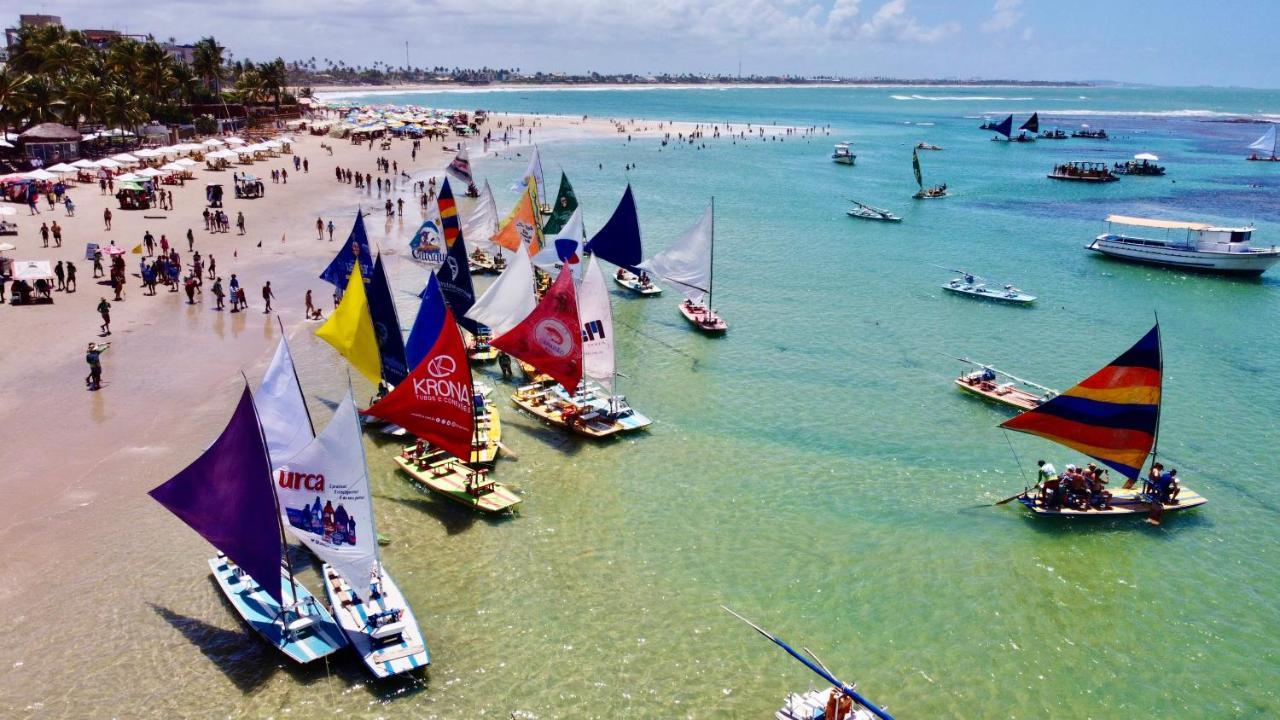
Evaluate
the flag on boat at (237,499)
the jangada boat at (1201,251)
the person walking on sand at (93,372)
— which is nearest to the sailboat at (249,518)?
the flag on boat at (237,499)

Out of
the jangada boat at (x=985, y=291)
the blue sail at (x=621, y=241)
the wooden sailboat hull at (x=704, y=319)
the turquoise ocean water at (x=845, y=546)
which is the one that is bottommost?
the turquoise ocean water at (x=845, y=546)

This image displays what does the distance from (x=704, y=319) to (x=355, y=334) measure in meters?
19.2

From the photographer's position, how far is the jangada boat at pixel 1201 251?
2199 inches

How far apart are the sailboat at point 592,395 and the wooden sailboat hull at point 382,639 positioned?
11179mm

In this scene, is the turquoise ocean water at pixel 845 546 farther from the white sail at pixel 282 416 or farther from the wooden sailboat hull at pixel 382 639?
the white sail at pixel 282 416

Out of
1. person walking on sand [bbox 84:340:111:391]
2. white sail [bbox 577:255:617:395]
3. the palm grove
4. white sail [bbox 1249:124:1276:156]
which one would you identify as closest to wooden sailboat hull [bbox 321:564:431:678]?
white sail [bbox 577:255:617:395]

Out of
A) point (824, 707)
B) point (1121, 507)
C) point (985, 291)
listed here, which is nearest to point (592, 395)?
point (824, 707)

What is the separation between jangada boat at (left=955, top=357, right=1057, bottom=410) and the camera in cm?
3244

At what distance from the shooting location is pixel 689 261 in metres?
39.8

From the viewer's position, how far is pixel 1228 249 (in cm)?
5606

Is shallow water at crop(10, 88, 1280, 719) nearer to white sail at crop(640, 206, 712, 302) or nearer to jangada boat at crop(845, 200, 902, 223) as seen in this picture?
white sail at crop(640, 206, 712, 302)

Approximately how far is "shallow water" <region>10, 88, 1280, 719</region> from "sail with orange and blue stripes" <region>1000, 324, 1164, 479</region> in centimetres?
238

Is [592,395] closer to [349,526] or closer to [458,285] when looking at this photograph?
[458,285]

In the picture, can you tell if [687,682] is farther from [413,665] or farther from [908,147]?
[908,147]
